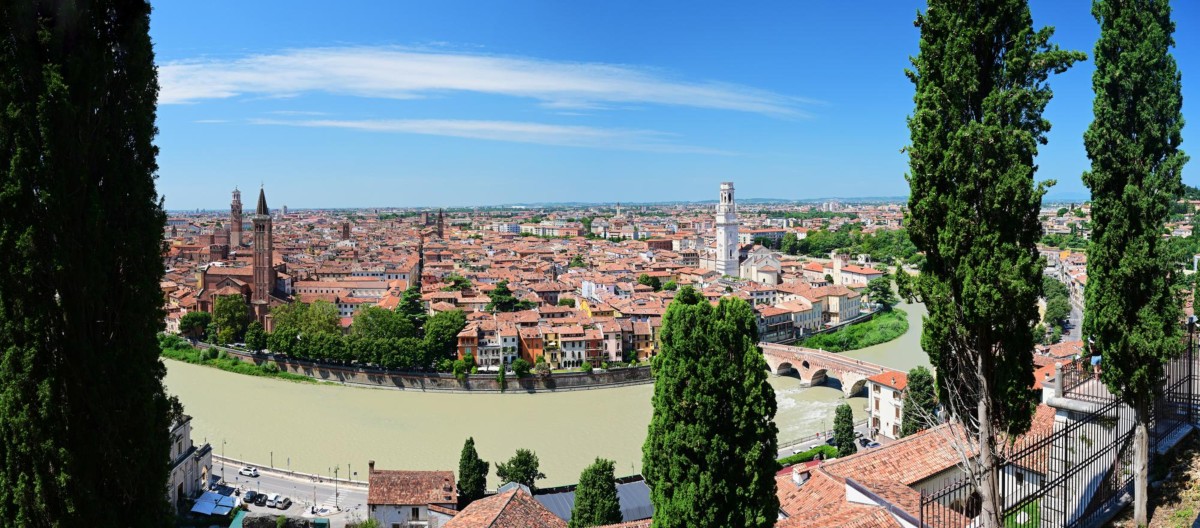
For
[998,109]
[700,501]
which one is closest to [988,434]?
[998,109]

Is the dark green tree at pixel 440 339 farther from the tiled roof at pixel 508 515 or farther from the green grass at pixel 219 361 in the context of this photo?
the tiled roof at pixel 508 515

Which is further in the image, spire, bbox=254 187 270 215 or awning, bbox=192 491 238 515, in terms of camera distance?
spire, bbox=254 187 270 215

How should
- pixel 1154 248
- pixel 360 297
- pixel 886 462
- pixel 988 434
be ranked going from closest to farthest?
pixel 988 434, pixel 1154 248, pixel 886 462, pixel 360 297

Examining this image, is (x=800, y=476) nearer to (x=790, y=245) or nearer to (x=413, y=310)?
(x=413, y=310)

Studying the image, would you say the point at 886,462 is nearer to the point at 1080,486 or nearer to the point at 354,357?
the point at 1080,486

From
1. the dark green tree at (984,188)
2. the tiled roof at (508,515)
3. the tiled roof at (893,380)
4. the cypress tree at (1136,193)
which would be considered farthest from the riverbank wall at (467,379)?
the dark green tree at (984,188)

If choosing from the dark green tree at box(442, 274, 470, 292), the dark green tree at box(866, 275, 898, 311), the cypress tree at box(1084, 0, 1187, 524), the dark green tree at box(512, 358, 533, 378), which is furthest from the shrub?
the dark green tree at box(866, 275, 898, 311)

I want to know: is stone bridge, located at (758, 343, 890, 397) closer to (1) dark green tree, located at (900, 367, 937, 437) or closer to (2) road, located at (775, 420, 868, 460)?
(2) road, located at (775, 420, 868, 460)
